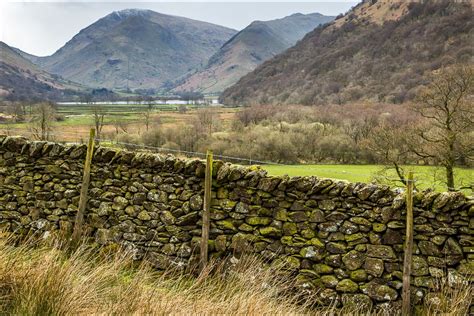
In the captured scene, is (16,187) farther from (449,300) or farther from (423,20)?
(423,20)

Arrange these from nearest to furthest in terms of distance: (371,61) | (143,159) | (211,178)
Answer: (211,178) → (143,159) → (371,61)

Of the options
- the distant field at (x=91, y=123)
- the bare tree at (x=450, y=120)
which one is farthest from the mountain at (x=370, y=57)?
the bare tree at (x=450, y=120)

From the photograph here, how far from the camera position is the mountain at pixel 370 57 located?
3888 inches

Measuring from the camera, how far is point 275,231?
6770 mm

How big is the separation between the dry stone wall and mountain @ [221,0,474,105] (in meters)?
82.8

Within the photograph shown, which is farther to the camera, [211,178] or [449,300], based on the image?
[211,178]

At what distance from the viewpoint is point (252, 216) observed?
6.93m

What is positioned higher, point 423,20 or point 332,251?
point 423,20

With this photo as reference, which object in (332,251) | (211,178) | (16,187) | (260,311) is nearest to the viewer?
(260,311)

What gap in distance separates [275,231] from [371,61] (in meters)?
120

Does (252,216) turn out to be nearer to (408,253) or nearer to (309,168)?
(408,253)

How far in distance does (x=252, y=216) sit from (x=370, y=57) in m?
125

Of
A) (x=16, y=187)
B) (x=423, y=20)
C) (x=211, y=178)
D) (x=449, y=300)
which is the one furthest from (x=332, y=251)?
(x=423, y=20)

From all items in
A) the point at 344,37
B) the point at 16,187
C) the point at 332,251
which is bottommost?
the point at 332,251
